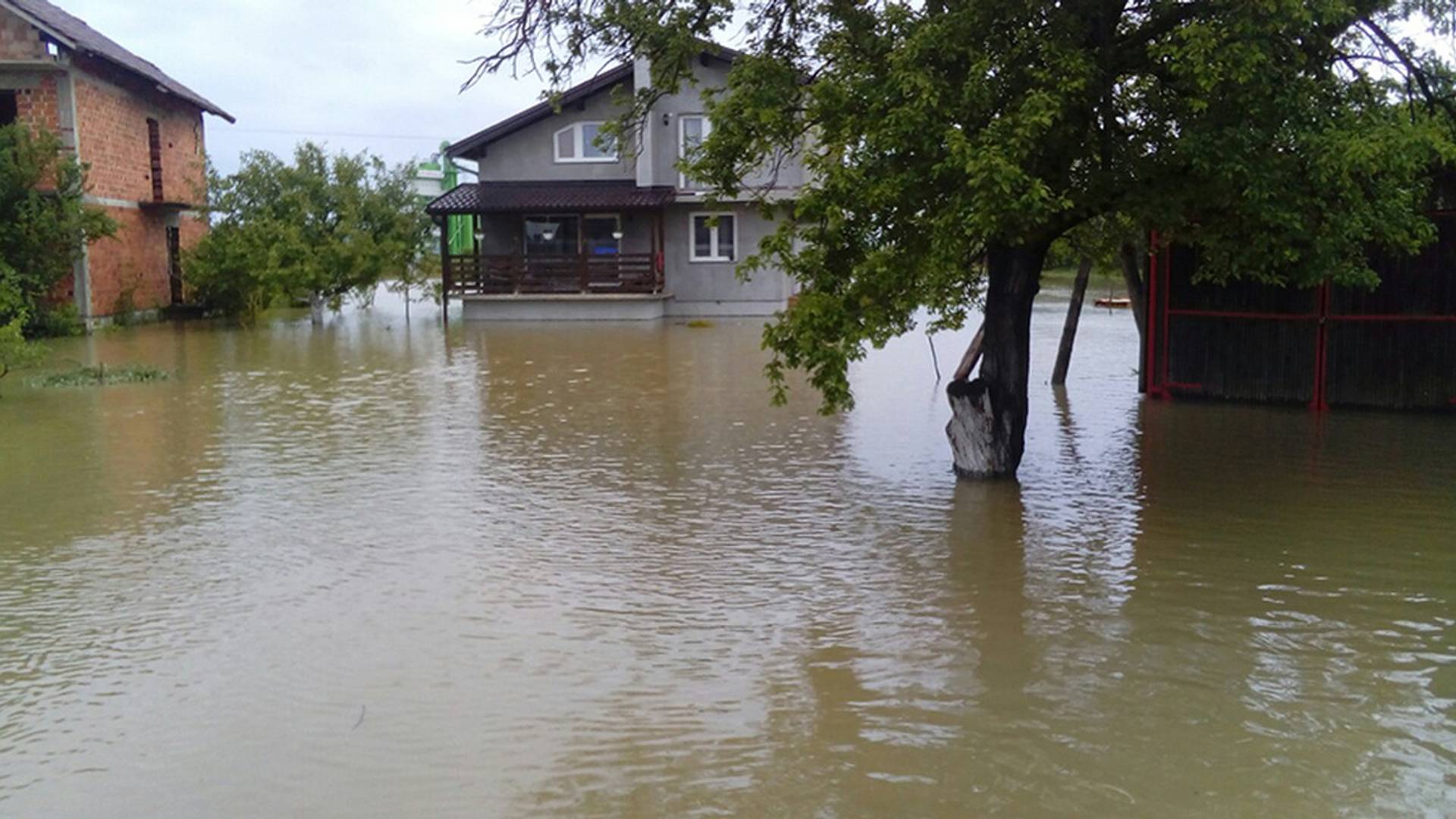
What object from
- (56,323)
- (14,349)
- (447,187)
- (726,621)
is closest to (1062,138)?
(726,621)

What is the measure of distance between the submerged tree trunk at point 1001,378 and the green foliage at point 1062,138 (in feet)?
0.47

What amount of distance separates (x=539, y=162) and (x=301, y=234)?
6.50 metres

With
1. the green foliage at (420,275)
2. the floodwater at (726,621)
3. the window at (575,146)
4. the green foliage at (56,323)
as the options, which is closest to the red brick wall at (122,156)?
the green foliage at (56,323)

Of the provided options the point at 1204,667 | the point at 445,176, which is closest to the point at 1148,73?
the point at 1204,667

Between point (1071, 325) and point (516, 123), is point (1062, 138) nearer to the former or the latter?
point (1071, 325)

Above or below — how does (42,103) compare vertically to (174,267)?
above

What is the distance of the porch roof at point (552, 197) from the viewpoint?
109 ft

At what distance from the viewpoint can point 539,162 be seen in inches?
1379

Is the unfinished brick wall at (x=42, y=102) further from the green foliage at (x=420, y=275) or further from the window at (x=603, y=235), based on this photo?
the window at (x=603, y=235)

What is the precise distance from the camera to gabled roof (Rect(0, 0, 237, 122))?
27.1 metres

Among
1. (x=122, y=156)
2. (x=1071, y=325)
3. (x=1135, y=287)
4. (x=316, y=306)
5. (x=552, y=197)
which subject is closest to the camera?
(x=1135, y=287)

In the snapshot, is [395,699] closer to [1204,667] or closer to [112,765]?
[112,765]

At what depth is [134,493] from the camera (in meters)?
11.5

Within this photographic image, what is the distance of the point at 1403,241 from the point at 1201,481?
2646mm
